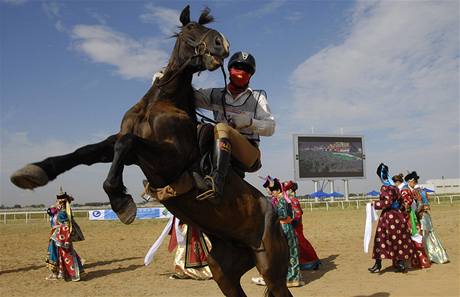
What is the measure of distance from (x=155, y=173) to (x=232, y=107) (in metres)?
1.05

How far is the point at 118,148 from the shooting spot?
294 cm

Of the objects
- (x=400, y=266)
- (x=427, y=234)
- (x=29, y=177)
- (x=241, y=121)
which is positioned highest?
(x=241, y=121)

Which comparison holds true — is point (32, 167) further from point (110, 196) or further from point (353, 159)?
point (353, 159)

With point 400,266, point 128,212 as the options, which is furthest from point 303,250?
point 128,212

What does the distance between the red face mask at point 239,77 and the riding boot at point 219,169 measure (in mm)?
647

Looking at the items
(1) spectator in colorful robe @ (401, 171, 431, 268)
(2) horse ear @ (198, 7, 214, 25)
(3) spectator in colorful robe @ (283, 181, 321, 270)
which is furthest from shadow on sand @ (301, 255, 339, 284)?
(2) horse ear @ (198, 7, 214, 25)

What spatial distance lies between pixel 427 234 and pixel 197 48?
999cm

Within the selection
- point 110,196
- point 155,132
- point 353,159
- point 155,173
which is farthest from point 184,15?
point 353,159

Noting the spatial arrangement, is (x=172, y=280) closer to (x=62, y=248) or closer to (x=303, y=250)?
(x=62, y=248)

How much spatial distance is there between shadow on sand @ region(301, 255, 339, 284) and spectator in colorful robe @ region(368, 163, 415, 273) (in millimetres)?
1147

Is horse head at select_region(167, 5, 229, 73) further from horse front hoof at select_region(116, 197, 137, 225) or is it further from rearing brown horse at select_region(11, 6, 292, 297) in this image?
horse front hoof at select_region(116, 197, 137, 225)

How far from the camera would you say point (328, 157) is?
41.1 meters

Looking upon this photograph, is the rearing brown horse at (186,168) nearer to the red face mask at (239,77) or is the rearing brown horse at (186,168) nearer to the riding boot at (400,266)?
the red face mask at (239,77)

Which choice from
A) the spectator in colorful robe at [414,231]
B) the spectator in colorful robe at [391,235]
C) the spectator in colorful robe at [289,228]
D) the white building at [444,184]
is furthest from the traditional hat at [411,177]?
the white building at [444,184]
